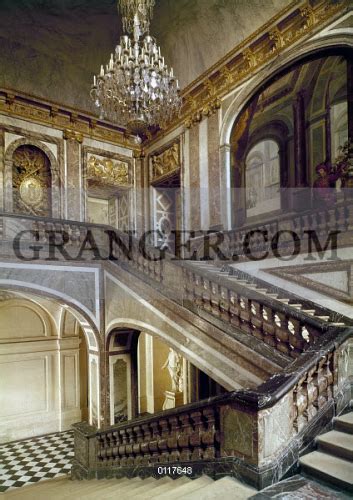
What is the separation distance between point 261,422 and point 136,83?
520 centimetres

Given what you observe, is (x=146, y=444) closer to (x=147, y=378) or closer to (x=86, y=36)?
(x=147, y=378)

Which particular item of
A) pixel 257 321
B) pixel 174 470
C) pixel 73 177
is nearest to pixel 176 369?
pixel 257 321

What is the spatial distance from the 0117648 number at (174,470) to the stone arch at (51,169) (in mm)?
7126

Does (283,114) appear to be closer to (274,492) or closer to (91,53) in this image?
(91,53)

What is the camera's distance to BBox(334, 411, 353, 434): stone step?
9.21 feet

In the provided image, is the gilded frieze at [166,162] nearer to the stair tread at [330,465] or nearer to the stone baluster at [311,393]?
the stone baluster at [311,393]

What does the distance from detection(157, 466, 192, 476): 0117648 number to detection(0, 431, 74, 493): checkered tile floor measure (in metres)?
5.16

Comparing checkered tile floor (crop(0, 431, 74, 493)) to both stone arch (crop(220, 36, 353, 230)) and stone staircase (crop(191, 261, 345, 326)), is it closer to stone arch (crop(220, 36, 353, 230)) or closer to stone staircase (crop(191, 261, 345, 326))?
stone staircase (crop(191, 261, 345, 326))

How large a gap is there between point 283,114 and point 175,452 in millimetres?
10943

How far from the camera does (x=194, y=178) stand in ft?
28.5

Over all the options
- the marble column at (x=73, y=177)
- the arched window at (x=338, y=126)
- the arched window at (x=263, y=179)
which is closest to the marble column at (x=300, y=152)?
the arched window at (x=338, y=126)

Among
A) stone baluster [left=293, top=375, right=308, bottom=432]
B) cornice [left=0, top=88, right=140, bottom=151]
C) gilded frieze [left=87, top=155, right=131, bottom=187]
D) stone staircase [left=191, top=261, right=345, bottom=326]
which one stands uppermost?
cornice [left=0, top=88, right=140, bottom=151]

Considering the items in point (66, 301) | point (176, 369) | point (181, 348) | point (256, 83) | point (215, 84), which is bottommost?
point (176, 369)

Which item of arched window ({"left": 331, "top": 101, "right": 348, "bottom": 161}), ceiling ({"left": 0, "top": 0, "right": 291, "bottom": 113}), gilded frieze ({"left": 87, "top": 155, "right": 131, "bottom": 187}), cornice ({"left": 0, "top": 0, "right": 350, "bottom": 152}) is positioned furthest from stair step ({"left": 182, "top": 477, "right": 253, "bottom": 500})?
arched window ({"left": 331, "top": 101, "right": 348, "bottom": 161})
